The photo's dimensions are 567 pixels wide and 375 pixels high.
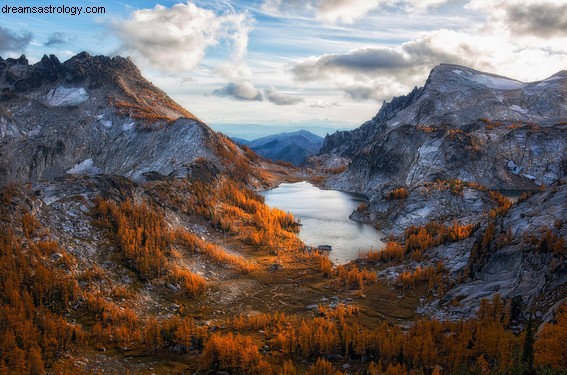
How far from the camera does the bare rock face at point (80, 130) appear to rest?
150 m

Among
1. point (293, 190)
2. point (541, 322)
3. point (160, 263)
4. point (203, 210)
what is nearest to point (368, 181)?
point (293, 190)

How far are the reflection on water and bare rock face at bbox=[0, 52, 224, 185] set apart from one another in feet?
116

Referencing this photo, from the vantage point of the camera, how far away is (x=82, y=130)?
170 meters

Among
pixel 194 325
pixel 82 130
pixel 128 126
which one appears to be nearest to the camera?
pixel 194 325

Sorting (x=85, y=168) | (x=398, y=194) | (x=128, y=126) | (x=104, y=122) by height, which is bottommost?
(x=85, y=168)

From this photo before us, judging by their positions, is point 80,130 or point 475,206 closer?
point 475,206

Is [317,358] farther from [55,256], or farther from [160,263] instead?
[55,256]

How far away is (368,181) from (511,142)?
53893mm

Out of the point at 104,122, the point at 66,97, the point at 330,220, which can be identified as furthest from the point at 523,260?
the point at 66,97

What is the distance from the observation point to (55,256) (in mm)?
45375

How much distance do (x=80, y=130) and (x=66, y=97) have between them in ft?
93.5

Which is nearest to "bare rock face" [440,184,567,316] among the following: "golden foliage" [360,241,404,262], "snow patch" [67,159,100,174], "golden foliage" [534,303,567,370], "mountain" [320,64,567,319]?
"mountain" [320,64,567,319]

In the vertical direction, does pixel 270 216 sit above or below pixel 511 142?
below

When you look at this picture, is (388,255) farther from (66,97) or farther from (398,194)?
(66,97)
